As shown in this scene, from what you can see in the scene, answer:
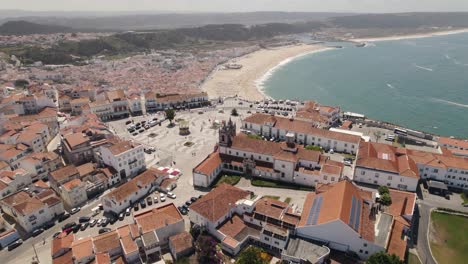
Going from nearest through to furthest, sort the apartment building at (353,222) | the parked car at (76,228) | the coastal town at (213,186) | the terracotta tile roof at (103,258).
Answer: the terracotta tile roof at (103,258) < the apartment building at (353,222) < the coastal town at (213,186) < the parked car at (76,228)

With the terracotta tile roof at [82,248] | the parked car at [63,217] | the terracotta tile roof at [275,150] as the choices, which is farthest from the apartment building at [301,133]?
the terracotta tile roof at [82,248]

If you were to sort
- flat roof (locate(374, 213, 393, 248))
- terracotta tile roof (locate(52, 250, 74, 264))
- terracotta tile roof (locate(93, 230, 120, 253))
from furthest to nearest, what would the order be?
terracotta tile roof (locate(93, 230, 120, 253)) < flat roof (locate(374, 213, 393, 248)) < terracotta tile roof (locate(52, 250, 74, 264))

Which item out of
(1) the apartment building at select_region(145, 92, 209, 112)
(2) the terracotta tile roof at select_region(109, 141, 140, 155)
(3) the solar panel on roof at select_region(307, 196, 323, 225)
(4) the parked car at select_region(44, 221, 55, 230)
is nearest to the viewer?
(3) the solar panel on roof at select_region(307, 196, 323, 225)

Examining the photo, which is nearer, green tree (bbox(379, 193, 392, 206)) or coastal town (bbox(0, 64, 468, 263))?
coastal town (bbox(0, 64, 468, 263))

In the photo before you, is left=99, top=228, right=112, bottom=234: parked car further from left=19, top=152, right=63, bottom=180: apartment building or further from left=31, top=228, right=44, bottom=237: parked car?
left=19, top=152, right=63, bottom=180: apartment building

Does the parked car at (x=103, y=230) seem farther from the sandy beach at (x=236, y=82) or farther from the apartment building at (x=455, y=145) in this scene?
the sandy beach at (x=236, y=82)

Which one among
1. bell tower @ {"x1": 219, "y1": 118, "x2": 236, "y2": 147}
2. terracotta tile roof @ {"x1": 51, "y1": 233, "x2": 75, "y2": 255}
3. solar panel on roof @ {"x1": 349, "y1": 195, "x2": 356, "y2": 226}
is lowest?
terracotta tile roof @ {"x1": 51, "y1": 233, "x2": 75, "y2": 255}

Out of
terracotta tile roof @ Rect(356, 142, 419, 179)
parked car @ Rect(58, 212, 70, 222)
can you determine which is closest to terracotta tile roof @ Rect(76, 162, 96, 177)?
parked car @ Rect(58, 212, 70, 222)
